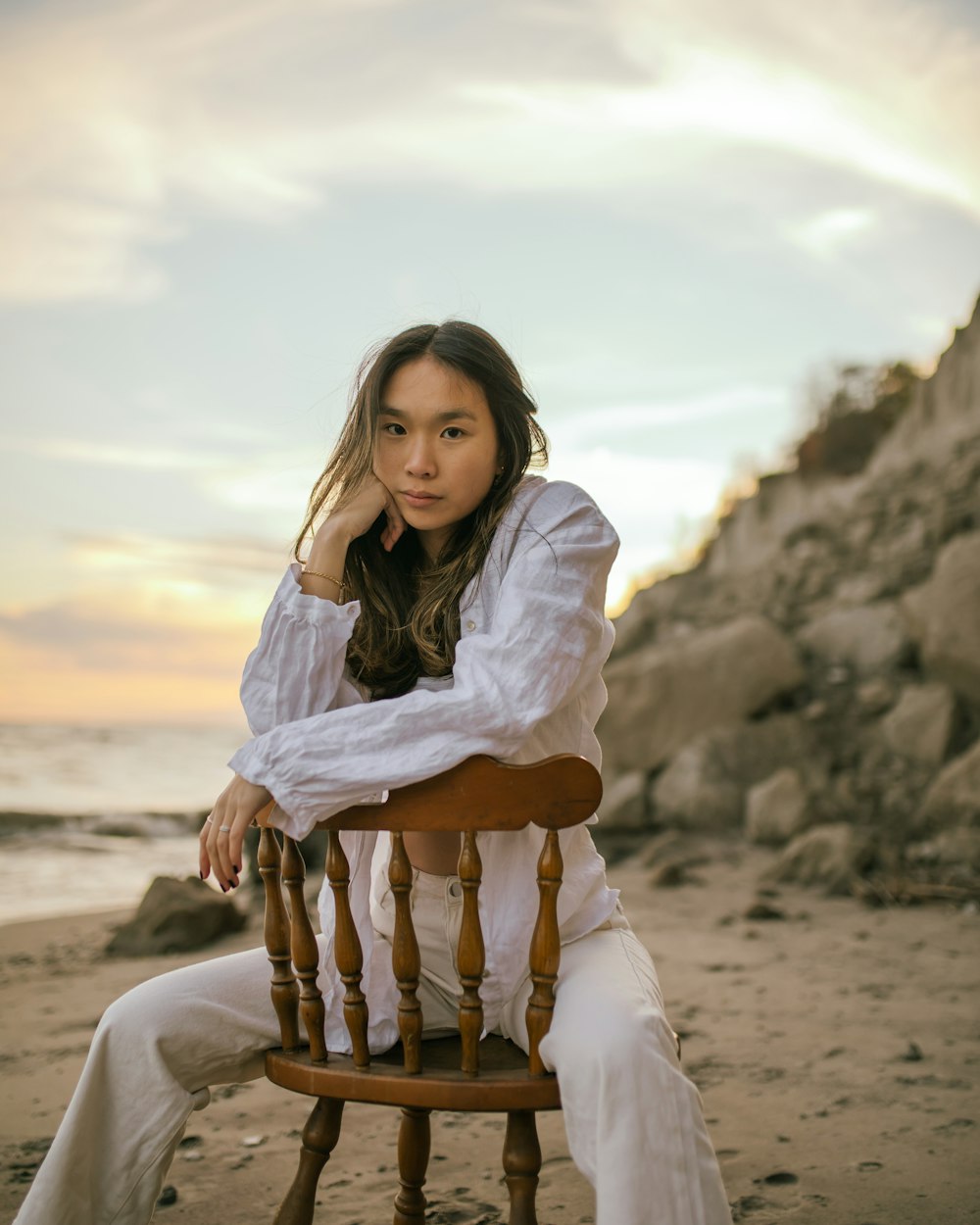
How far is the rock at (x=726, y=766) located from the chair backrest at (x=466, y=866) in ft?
21.3

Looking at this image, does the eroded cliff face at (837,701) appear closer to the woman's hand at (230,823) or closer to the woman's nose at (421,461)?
the woman's nose at (421,461)

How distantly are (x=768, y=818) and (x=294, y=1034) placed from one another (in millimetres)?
5972

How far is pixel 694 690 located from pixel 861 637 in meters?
1.41

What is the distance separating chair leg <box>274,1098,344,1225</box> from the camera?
209 centimetres

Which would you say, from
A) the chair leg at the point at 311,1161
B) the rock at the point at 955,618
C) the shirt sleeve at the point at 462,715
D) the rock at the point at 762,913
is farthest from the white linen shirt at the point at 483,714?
the rock at the point at 955,618

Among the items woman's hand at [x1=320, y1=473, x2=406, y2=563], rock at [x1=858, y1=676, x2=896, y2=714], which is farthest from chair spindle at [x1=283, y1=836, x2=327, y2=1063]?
rock at [x1=858, y1=676, x2=896, y2=714]

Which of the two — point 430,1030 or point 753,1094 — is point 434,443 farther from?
point 753,1094

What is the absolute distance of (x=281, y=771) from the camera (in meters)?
1.86

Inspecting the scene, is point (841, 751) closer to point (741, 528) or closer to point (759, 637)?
point (759, 637)

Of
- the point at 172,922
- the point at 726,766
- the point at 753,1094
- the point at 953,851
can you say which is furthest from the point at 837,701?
the point at 753,1094

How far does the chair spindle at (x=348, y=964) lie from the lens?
1.87 metres

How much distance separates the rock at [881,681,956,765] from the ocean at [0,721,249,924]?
4.96 meters

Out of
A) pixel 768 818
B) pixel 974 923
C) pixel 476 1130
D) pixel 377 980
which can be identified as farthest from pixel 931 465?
pixel 377 980

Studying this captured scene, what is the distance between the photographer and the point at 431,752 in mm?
1815
